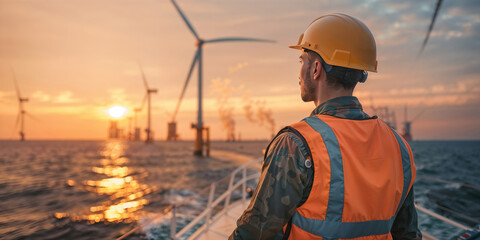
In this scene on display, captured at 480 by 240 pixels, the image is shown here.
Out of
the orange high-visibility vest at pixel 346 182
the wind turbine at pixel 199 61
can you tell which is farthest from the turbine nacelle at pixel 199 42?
the orange high-visibility vest at pixel 346 182

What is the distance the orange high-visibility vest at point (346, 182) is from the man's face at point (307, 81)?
220mm

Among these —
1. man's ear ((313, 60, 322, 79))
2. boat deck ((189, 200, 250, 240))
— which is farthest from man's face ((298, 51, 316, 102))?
boat deck ((189, 200, 250, 240))

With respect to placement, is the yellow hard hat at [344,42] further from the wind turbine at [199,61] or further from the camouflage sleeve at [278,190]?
the wind turbine at [199,61]

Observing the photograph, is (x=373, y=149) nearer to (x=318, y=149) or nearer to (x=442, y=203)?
(x=318, y=149)

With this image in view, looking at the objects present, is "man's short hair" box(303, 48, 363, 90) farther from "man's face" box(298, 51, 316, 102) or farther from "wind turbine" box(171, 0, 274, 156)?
"wind turbine" box(171, 0, 274, 156)

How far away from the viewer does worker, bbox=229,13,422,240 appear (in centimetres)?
137

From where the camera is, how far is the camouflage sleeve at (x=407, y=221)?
1800 mm

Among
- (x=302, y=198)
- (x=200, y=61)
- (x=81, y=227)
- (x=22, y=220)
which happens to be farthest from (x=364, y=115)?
(x=200, y=61)

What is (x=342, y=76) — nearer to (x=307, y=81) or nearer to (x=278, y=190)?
(x=307, y=81)

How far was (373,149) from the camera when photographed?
1470mm

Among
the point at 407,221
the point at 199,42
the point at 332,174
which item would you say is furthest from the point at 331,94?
the point at 199,42

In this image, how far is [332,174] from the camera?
4.50 ft

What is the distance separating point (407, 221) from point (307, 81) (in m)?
1.04

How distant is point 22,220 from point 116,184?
14.4 m
